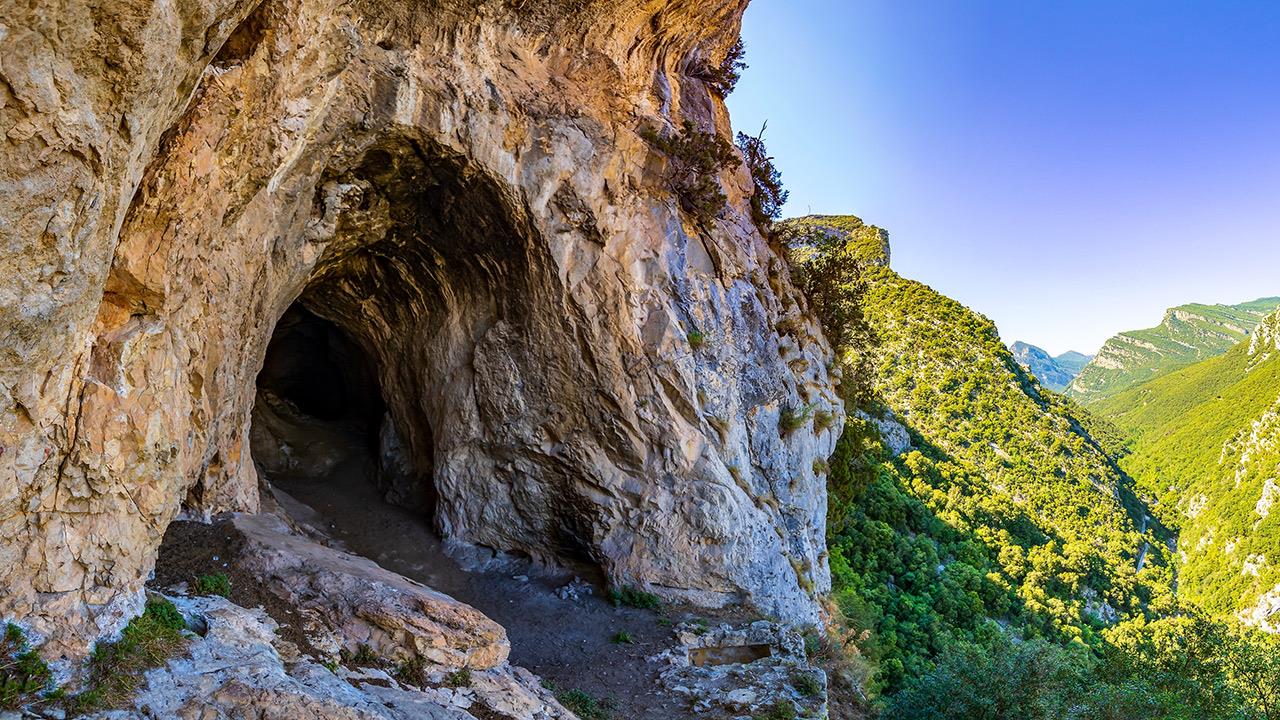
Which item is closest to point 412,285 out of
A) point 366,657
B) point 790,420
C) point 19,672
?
point 366,657

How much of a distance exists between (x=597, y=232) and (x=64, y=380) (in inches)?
382

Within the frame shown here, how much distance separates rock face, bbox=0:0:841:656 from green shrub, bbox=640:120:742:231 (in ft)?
1.94

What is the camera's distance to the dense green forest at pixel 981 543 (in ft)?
50.9

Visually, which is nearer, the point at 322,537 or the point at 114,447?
the point at 114,447

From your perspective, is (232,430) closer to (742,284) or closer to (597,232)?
(597,232)

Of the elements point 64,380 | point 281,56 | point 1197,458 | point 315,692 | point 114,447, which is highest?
point 1197,458

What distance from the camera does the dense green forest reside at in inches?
611

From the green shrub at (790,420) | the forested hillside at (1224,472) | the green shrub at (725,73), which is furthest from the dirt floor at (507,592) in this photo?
the forested hillside at (1224,472)

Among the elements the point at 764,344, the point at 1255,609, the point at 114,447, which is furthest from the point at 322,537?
the point at 1255,609

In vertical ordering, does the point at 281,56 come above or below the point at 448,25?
below

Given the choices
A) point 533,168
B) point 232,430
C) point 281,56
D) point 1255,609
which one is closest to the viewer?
point 281,56

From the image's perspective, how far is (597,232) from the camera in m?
13.7

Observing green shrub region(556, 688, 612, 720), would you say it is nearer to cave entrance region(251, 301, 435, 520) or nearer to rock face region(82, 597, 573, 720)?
rock face region(82, 597, 573, 720)

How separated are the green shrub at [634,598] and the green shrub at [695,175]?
911 centimetres
